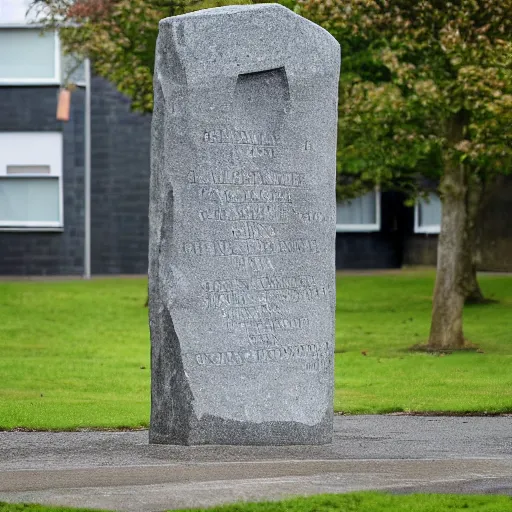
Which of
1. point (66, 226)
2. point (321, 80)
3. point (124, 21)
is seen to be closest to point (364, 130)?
point (124, 21)

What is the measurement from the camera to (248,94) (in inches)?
393

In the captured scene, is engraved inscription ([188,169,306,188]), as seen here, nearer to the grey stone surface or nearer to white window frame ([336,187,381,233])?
the grey stone surface

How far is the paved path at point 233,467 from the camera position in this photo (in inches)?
310

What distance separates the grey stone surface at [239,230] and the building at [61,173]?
26.5m

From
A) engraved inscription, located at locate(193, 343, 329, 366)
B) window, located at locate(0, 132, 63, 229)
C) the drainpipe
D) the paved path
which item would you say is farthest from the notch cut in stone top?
window, located at locate(0, 132, 63, 229)

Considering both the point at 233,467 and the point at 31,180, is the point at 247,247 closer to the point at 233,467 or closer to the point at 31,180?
the point at 233,467

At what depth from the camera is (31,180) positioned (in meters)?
36.7

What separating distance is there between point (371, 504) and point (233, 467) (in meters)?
1.43

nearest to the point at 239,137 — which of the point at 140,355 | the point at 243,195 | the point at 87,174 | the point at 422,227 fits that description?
the point at 243,195

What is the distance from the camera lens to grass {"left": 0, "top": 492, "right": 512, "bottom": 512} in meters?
7.45

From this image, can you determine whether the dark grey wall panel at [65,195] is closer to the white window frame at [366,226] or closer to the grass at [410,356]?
the grass at [410,356]

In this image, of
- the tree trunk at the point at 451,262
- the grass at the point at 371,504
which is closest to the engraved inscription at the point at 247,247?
the grass at the point at 371,504

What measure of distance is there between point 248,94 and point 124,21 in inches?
590

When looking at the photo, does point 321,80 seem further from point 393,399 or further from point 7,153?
point 7,153
